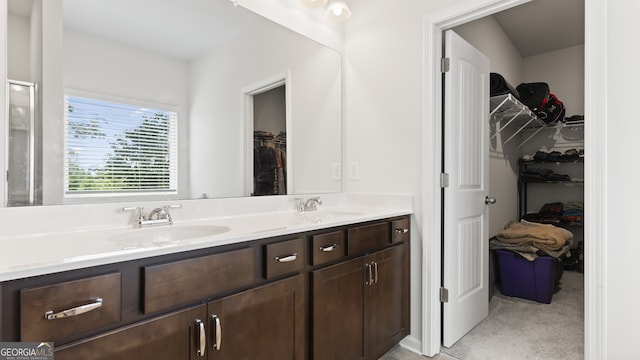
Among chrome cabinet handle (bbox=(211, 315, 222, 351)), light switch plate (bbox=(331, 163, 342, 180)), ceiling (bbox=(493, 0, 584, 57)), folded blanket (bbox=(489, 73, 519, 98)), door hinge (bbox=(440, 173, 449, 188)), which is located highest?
ceiling (bbox=(493, 0, 584, 57))

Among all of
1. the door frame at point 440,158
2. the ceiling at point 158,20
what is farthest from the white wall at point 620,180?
the ceiling at point 158,20

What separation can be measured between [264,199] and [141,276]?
42.2 inches

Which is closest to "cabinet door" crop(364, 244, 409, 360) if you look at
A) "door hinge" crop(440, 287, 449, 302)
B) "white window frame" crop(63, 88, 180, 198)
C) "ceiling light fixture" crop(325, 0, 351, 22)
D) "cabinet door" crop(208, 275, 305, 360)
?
"door hinge" crop(440, 287, 449, 302)

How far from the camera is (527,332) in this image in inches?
89.3

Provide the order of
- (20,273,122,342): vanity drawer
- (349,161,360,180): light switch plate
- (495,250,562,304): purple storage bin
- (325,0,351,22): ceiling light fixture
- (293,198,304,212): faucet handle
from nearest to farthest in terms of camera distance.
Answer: (20,273,122,342): vanity drawer, (293,198,304,212): faucet handle, (325,0,351,22): ceiling light fixture, (349,161,360,180): light switch plate, (495,250,562,304): purple storage bin

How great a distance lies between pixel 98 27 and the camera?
1.37m

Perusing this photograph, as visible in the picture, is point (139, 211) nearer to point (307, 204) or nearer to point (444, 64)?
point (307, 204)

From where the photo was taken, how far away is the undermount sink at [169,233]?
1280 mm

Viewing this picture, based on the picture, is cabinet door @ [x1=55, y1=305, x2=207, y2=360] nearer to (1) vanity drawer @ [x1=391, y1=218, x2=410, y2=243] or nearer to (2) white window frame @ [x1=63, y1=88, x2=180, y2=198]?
(2) white window frame @ [x1=63, y1=88, x2=180, y2=198]

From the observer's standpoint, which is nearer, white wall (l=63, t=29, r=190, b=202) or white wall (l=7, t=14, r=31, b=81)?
white wall (l=7, t=14, r=31, b=81)

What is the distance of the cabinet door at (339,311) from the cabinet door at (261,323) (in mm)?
94

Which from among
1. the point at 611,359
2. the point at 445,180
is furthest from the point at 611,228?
the point at 445,180

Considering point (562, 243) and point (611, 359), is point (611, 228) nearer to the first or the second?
point (611, 359)

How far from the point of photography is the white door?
208cm
